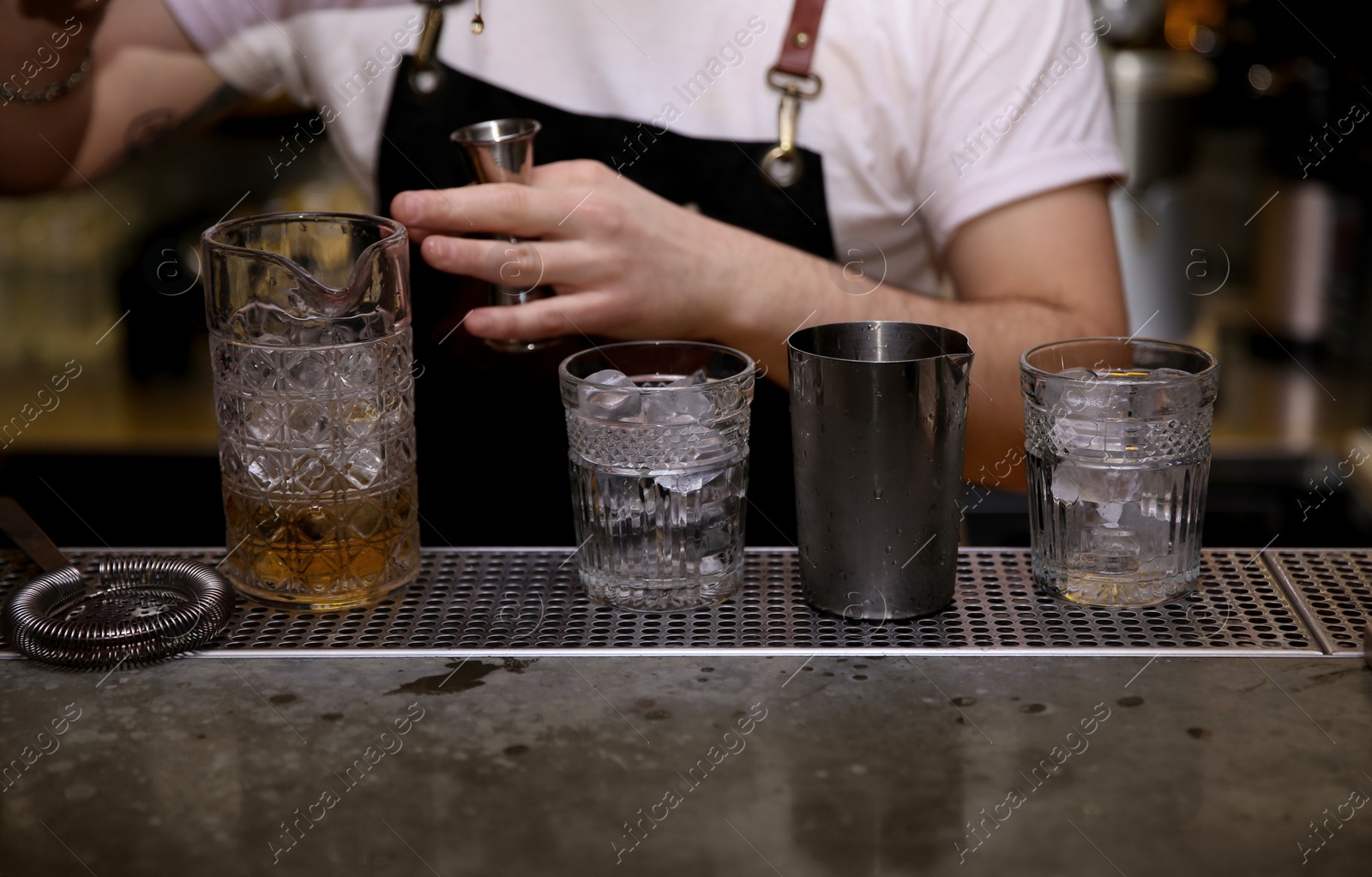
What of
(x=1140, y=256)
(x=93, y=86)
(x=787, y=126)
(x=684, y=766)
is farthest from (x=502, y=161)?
(x=1140, y=256)

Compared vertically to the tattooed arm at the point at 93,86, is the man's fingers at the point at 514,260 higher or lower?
lower

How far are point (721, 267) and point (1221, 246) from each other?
1.99 meters

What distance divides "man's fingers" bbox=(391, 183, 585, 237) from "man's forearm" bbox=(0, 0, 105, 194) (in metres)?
0.64

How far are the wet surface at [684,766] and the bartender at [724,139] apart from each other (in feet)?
1.68

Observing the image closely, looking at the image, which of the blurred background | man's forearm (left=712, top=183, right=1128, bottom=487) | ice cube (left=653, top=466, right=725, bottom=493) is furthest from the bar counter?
the blurred background

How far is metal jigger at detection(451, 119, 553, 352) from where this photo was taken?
1105 mm

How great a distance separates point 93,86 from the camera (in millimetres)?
1570

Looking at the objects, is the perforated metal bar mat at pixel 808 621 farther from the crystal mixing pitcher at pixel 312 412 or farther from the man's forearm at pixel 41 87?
the man's forearm at pixel 41 87

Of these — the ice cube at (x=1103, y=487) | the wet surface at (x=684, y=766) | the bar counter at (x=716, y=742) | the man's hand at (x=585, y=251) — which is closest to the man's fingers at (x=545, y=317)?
the man's hand at (x=585, y=251)

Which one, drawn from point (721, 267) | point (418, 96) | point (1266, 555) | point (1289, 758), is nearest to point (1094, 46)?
point (721, 267)

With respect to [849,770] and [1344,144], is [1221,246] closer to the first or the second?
[1344,144]

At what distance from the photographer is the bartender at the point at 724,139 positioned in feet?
4.62

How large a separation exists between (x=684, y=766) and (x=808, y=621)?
0.22 meters

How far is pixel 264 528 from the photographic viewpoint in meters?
1.01
